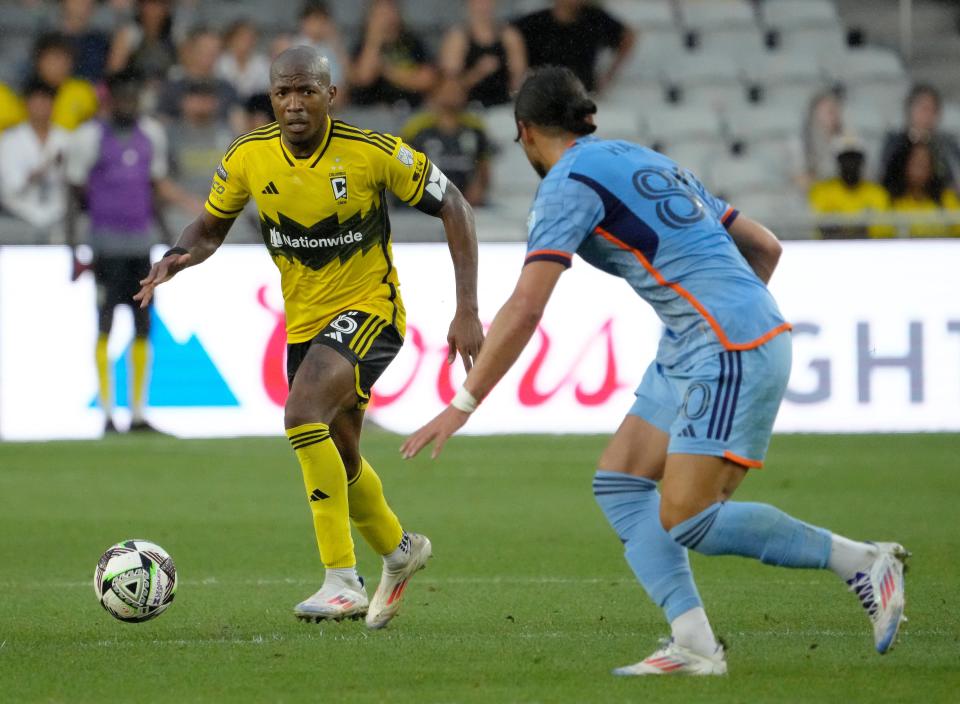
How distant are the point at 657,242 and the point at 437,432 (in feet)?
3.16

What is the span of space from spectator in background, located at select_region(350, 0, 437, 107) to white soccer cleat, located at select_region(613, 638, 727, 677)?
484 inches

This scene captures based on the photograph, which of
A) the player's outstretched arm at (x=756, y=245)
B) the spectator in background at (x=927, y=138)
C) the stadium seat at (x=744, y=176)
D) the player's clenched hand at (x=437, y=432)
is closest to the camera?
the player's clenched hand at (x=437, y=432)

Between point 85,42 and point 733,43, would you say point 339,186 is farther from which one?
point 733,43

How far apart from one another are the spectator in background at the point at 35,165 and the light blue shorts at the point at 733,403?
11.4 metres

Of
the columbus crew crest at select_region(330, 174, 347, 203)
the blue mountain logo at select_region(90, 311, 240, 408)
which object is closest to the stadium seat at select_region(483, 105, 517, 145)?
the blue mountain logo at select_region(90, 311, 240, 408)

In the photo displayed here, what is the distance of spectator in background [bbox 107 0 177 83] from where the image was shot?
55.6 feet

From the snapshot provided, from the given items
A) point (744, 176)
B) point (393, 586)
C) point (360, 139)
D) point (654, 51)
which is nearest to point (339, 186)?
point (360, 139)

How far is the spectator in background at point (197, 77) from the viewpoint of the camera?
659 inches

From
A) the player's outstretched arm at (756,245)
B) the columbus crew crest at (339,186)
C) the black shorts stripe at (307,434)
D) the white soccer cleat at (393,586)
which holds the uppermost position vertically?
the columbus crew crest at (339,186)

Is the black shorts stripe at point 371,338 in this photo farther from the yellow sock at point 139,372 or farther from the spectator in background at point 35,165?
the spectator in background at point 35,165

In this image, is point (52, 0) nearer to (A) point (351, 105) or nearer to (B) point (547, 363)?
Result: (A) point (351, 105)

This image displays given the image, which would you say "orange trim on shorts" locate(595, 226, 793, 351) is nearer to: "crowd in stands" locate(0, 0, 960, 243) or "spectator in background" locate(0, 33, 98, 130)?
"crowd in stands" locate(0, 0, 960, 243)

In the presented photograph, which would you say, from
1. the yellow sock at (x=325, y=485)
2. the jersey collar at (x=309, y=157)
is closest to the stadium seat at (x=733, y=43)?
the jersey collar at (x=309, y=157)

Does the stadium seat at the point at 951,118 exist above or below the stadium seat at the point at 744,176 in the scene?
above
